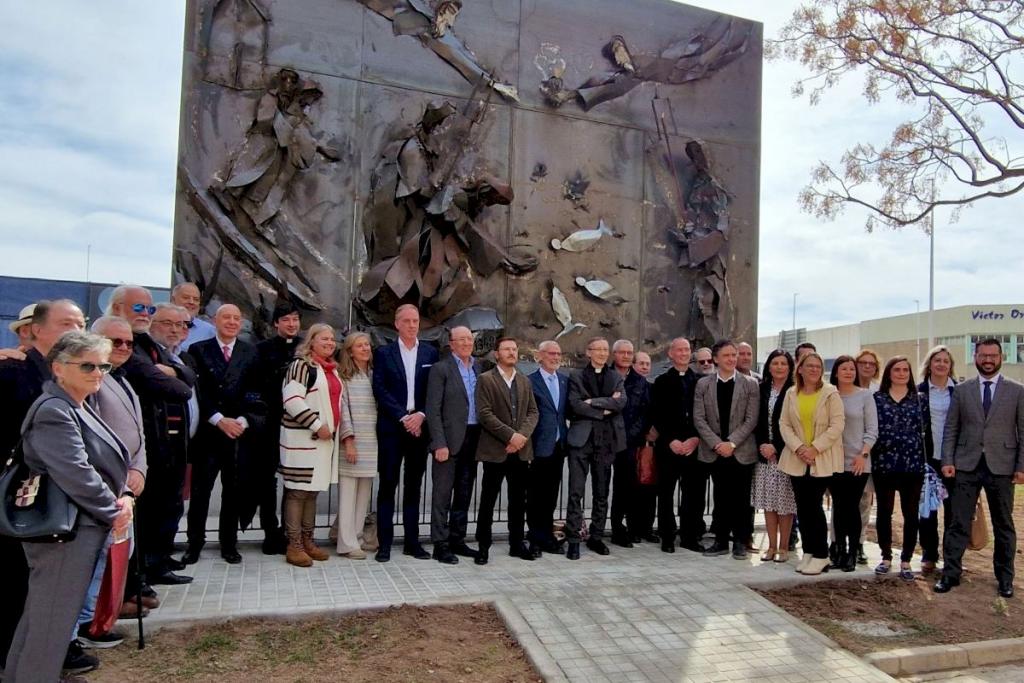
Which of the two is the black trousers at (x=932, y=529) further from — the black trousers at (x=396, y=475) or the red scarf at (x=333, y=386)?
the red scarf at (x=333, y=386)

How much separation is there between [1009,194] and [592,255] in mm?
6662

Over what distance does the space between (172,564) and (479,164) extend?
571 centimetres

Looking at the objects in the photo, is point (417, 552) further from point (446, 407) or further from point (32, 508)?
point (32, 508)

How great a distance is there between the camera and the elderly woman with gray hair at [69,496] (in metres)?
3.03

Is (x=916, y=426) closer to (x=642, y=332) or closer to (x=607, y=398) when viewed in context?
(x=607, y=398)

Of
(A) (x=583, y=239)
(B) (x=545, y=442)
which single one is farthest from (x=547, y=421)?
(A) (x=583, y=239)

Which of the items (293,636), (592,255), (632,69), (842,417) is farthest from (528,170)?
(293,636)

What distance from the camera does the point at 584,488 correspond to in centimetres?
644

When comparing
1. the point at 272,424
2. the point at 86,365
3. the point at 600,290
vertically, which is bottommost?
the point at 272,424

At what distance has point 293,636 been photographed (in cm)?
430

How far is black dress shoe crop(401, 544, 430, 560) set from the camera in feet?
19.9

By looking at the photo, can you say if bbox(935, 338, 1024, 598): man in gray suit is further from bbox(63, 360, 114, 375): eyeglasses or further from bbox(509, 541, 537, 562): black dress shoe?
bbox(63, 360, 114, 375): eyeglasses

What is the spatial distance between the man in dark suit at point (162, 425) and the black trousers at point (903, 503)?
18.8 feet

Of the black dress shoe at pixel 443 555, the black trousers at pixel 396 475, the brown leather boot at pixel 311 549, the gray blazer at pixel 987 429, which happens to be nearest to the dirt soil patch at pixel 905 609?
the gray blazer at pixel 987 429
